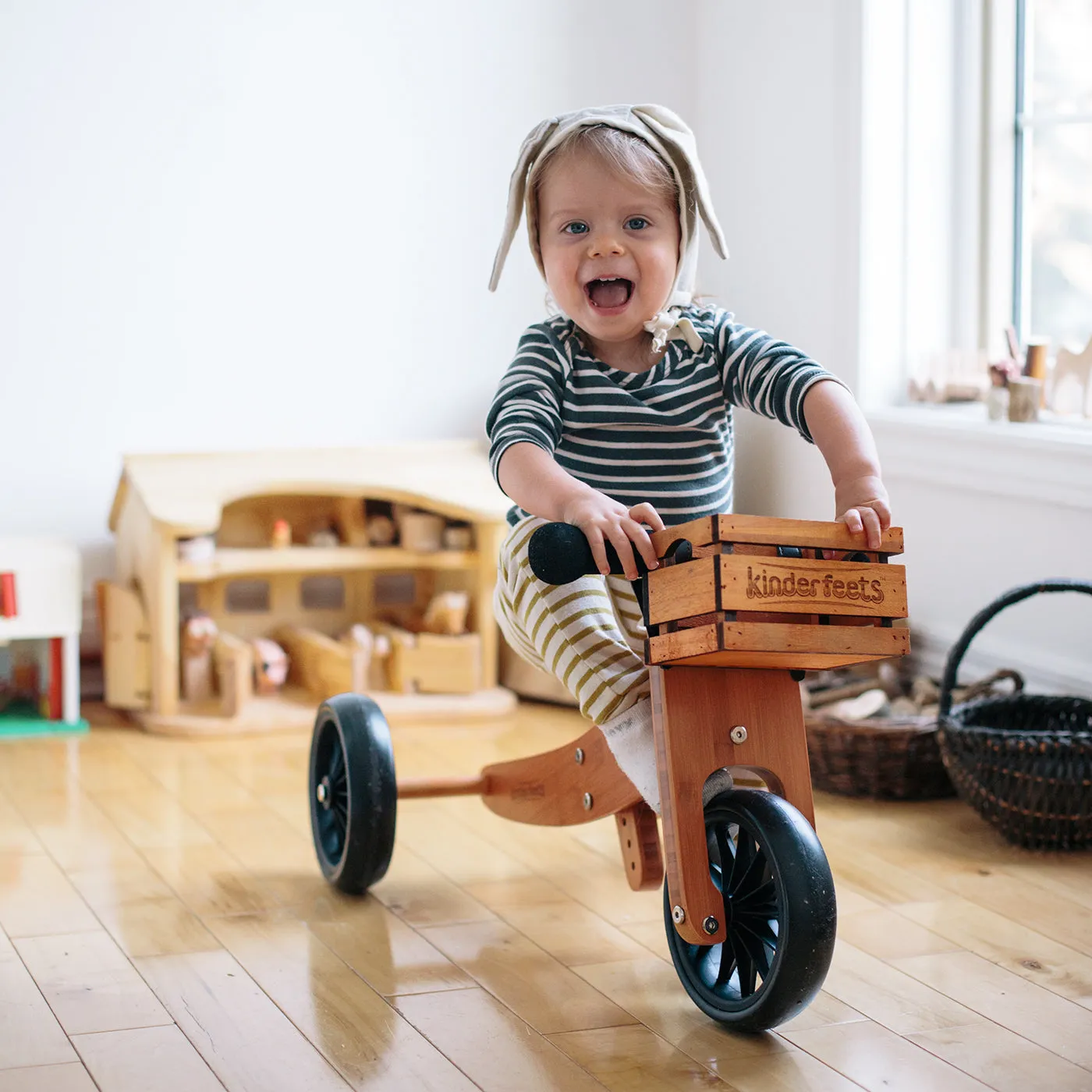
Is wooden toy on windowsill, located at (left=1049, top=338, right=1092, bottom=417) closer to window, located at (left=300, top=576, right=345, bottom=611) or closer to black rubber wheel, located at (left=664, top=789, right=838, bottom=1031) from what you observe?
black rubber wheel, located at (left=664, top=789, right=838, bottom=1031)

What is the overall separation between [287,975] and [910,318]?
169 cm

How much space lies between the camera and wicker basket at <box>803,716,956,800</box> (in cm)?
221

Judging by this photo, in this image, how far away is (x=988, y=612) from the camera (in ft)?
6.77

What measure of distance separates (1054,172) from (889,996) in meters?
1.61

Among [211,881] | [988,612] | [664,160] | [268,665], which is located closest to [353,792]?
[211,881]

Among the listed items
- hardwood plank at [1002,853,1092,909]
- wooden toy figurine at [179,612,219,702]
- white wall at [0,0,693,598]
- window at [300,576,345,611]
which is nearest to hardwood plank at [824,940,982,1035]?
hardwood plank at [1002,853,1092,909]

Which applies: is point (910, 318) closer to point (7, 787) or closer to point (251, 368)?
point (251, 368)

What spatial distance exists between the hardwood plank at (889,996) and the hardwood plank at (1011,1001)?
0.02 metres

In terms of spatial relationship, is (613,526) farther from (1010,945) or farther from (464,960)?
(1010,945)

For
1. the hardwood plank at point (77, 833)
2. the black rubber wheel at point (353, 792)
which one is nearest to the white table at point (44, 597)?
the hardwood plank at point (77, 833)

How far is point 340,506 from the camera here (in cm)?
291

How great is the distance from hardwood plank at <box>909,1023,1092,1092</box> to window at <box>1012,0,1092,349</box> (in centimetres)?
146

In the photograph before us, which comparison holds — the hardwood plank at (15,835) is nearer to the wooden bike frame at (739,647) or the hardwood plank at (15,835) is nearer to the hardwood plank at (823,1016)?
the wooden bike frame at (739,647)

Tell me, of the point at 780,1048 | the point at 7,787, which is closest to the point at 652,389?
the point at 780,1048
